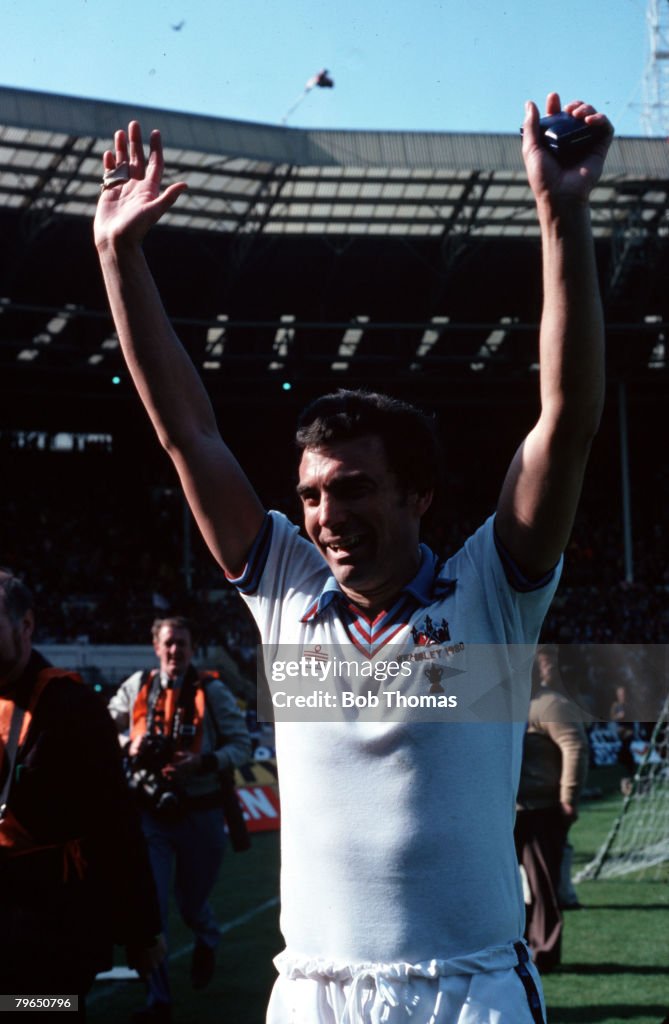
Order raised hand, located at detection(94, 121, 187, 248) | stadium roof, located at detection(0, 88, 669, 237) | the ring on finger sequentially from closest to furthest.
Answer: raised hand, located at detection(94, 121, 187, 248), the ring on finger, stadium roof, located at detection(0, 88, 669, 237)

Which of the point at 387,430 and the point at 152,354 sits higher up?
the point at 152,354

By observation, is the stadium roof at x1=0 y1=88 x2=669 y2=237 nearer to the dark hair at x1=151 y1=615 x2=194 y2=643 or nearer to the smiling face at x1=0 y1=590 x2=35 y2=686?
Answer: the dark hair at x1=151 y1=615 x2=194 y2=643

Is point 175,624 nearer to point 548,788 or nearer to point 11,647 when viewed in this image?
point 548,788

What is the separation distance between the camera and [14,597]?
13.3 feet

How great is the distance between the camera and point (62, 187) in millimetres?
23281

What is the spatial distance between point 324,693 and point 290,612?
20cm

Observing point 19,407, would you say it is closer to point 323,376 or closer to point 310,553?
point 323,376

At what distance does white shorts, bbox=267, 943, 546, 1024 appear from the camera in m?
2.01

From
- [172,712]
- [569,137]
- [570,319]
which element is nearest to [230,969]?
[172,712]

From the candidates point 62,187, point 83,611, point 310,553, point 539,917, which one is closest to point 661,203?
point 62,187

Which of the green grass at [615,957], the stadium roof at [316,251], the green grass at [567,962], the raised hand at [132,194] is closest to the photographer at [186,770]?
the green grass at [567,962]

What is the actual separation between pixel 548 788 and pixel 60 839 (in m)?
4.46

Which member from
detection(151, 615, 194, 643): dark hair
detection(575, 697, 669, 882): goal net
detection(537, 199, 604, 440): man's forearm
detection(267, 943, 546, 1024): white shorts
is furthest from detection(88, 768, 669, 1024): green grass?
detection(537, 199, 604, 440): man's forearm

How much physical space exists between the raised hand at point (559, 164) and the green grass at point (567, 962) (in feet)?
17.3
